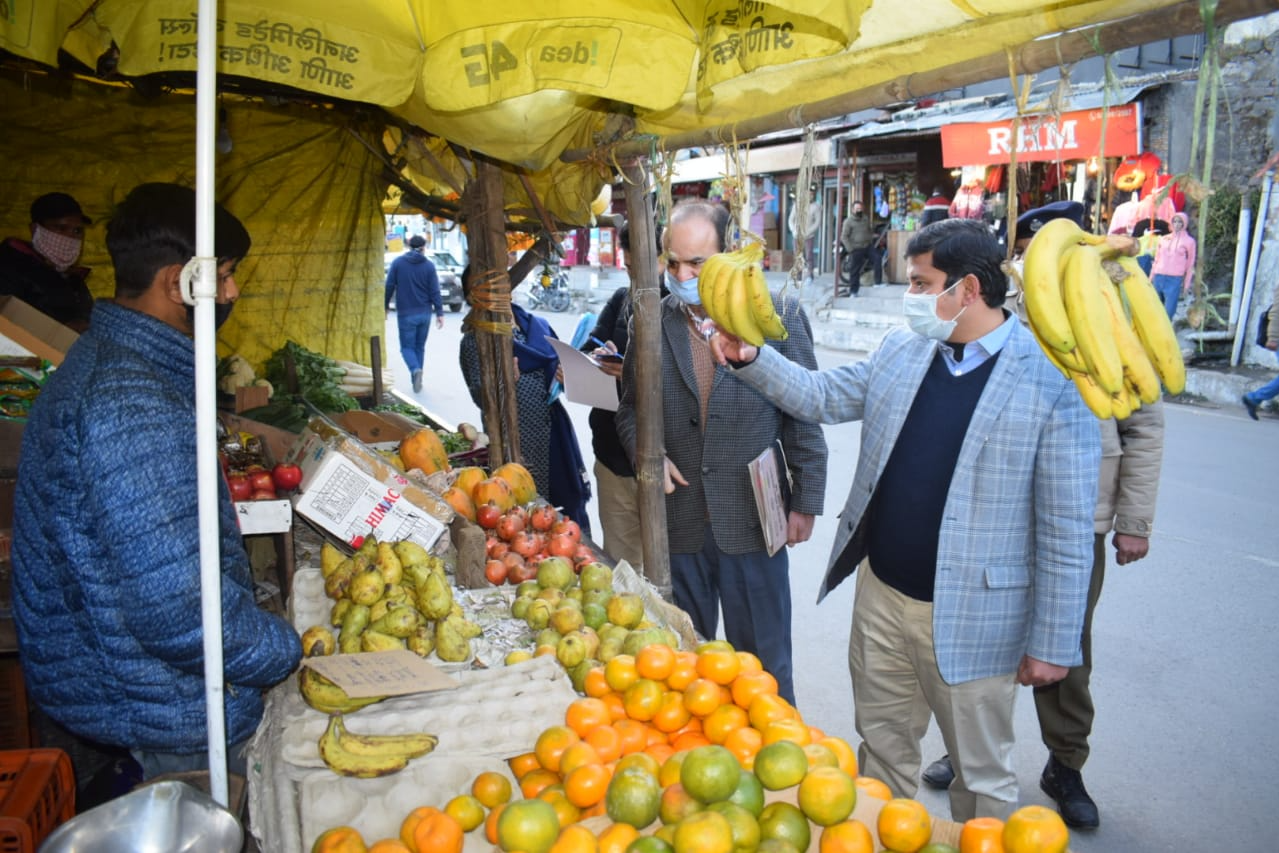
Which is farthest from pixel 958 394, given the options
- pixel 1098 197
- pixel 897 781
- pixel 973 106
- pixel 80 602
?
pixel 973 106

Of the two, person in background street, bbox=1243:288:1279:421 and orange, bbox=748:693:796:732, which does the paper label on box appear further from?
person in background street, bbox=1243:288:1279:421

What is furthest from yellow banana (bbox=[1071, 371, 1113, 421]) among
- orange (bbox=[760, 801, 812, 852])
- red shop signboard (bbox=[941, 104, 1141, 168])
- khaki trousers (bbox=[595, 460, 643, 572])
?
red shop signboard (bbox=[941, 104, 1141, 168])

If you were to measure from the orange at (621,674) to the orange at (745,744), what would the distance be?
33 cm

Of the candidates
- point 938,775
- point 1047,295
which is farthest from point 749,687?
point 938,775

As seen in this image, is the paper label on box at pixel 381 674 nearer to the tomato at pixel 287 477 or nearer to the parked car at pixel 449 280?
the tomato at pixel 287 477

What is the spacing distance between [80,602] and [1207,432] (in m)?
10.7

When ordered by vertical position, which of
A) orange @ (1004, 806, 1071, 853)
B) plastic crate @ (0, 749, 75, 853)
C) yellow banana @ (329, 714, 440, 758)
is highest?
orange @ (1004, 806, 1071, 853)

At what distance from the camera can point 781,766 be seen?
183 cm

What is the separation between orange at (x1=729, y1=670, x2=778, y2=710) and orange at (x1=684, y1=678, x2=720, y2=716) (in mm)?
52

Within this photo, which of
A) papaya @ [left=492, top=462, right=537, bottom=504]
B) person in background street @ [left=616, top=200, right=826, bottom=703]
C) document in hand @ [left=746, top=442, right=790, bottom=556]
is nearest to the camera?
document in hand @ [left=746, top=442, right=790, bottom=556]

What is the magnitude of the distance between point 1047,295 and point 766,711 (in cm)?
111

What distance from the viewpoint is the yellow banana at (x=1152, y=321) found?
1963 millimetres

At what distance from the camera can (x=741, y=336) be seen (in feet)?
9.00

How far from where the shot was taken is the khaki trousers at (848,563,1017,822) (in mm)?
2854
